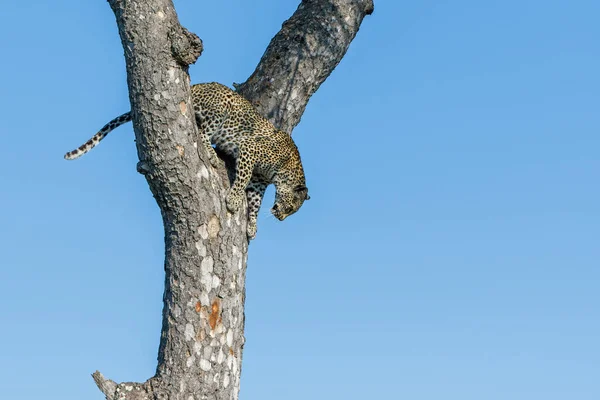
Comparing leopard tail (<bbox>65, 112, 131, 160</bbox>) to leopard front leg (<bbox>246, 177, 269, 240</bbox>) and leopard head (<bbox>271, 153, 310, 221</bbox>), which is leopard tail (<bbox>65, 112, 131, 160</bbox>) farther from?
leopard head (<bbox>271, 153, 310, 221</bbox>)

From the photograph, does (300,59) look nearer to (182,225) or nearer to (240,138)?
(240,138)

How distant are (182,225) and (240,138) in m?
1.40

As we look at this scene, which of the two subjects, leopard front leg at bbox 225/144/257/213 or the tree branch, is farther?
the tree branch

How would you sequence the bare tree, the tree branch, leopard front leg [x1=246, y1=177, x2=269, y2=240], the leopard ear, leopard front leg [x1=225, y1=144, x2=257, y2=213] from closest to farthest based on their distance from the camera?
the bare tree < leopard front leg [x1=225, y1=144, x2=257, y2=213] < leopard front leg [x1=246, y1=177, x2=269, y2=240] < the tree branch < the leopard ear

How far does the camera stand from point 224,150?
791 centimetres

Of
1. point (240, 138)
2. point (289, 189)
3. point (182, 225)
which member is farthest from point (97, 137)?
point (289, 189)

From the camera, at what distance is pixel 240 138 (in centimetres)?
793

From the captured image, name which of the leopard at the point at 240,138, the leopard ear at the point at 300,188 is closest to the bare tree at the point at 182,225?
the leopard at the point at 240,138

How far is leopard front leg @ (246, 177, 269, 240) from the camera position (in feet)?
25.3

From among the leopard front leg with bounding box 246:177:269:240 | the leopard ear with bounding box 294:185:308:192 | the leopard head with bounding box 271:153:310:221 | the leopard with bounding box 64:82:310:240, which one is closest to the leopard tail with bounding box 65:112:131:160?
the leopard with bounding box 64:82:310:240

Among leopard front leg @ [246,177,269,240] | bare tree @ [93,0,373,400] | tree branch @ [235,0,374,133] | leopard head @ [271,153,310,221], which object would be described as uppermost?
tree branch @ [235,0,374,133]

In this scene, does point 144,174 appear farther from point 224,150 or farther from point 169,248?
point 224,150

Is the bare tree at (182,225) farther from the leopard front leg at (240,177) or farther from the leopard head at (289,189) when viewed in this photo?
the leopard head at (289,189)

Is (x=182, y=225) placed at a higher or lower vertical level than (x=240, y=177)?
lower
